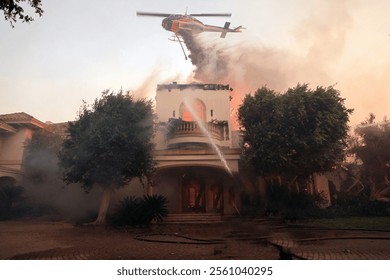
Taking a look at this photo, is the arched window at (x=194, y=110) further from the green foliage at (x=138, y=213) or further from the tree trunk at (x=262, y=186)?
the green foliage at (x=138, y=213)

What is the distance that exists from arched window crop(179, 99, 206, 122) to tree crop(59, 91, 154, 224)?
743cm

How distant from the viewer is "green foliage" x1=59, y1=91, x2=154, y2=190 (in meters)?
14.1

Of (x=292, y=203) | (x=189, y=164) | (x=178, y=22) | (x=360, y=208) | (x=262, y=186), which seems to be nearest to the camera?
(x=178, y=22)

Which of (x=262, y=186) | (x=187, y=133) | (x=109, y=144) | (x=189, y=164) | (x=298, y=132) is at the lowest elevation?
(x=262, y=186)

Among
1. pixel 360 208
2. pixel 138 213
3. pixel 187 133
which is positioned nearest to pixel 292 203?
pixel 360 208

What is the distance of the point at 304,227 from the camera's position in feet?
40.3

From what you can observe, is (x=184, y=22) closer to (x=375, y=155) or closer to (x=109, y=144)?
(x=109, y=144)

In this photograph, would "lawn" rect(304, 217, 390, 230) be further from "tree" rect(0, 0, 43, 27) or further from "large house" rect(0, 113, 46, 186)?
"large house" rect(0, 113, 46, 186)

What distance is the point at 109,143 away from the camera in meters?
14.1

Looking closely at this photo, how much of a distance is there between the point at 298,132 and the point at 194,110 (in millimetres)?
9531

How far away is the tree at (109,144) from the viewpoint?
14.1 metres
